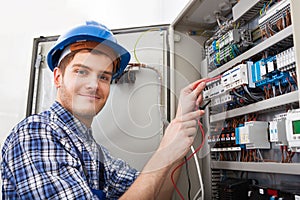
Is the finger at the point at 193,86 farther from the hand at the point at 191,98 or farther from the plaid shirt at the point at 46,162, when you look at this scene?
the plaid shirt at the point at 46,162

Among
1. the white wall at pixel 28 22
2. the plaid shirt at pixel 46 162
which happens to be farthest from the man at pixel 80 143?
the white wall at pixel 28 22

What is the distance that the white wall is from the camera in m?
1.57

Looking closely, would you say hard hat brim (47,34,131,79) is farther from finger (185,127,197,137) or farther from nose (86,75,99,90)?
finger (185,127,197,137)

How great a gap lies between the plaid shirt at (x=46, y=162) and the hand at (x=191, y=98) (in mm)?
418

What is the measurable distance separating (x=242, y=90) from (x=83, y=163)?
24.6 inches

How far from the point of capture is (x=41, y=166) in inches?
26.6

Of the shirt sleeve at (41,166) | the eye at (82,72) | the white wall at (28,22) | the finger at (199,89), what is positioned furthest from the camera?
the white wall at (28,22)

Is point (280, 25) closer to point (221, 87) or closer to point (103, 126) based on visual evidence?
point (221, 87)

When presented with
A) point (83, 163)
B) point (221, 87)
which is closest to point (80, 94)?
point (83, 163)

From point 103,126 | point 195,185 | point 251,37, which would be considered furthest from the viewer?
point 103,126

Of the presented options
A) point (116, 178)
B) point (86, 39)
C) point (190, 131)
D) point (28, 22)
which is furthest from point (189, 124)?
point (28, 22)

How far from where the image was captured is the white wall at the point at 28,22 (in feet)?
5.15

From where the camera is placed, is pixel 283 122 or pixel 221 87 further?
pixel 221 87

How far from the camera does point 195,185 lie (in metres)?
1.14
